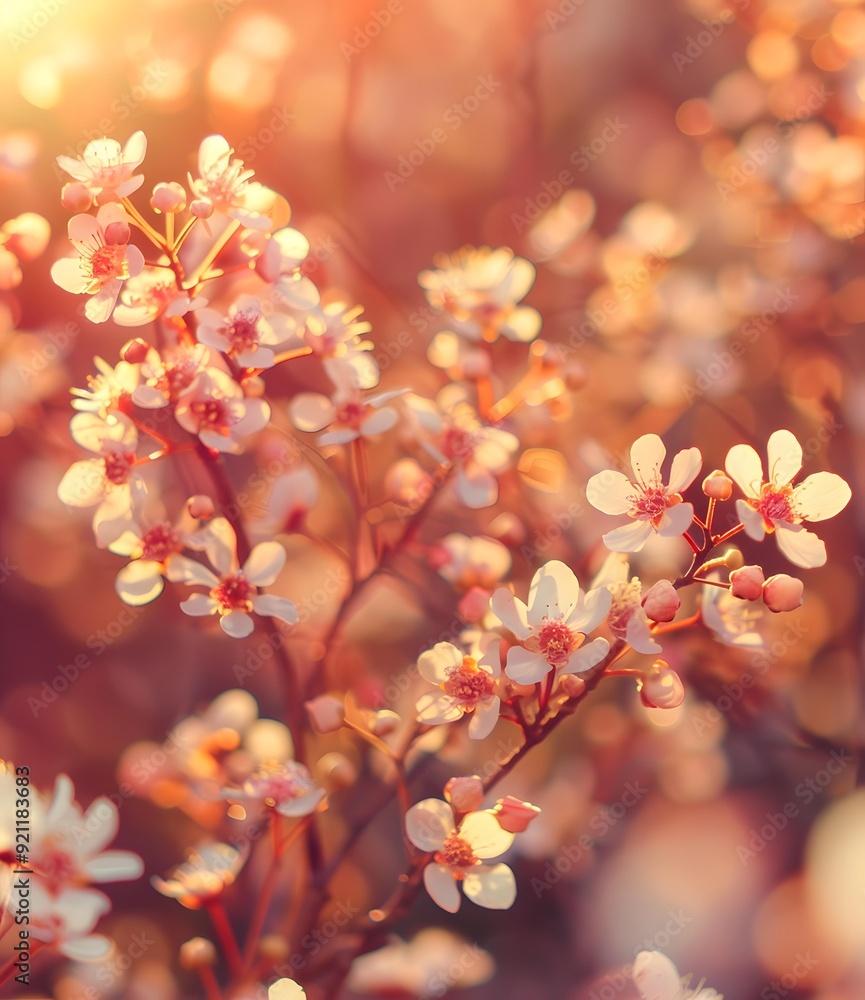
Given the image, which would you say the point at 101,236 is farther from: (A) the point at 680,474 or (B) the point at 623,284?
(B) the point at 623,284

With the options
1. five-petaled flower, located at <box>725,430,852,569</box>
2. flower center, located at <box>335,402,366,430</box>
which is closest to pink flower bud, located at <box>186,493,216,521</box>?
flower center, located at <box>335,402,366,430</box>

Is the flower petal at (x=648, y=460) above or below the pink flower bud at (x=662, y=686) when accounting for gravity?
→ above

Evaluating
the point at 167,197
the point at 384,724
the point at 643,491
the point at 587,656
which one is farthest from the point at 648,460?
the point at 167,197

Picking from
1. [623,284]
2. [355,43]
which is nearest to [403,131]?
[355,43]

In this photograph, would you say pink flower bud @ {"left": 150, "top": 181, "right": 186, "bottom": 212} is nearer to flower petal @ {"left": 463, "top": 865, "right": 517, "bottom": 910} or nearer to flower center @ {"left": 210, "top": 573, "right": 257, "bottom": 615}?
flower center @ {"left": 210, "top": 573, "right": 257, "bottom": 615}

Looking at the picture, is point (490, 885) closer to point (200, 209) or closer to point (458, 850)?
point (458, 850)

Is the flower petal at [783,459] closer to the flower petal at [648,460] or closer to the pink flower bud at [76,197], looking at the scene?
the flower petal at [648,460]

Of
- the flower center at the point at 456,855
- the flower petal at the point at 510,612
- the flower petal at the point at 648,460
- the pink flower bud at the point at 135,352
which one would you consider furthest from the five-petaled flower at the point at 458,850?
the pink flower bud at the point at 135,352
